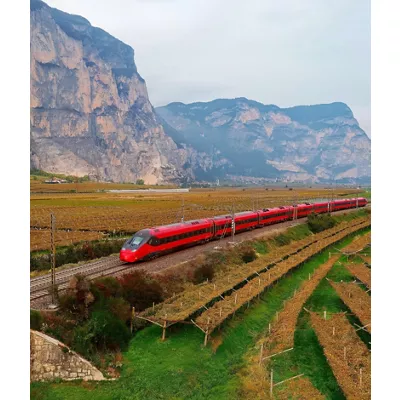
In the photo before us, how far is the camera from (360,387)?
540 inches

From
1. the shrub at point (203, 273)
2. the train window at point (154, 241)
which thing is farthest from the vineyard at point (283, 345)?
the train window at point (154, 241)

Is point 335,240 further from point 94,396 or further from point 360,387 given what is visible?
point 94,396

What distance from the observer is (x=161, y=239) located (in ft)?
94.5

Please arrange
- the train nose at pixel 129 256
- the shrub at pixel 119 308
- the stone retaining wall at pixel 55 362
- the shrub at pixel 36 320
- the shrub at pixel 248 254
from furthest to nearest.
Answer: the shrub at pixel 248 254 → the train nose at pixel 129 256 → the shrub at pixel 119 308 → the shrub at pixel 36 320 → the stone retaining wall at pixel 55 362

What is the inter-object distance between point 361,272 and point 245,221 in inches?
624

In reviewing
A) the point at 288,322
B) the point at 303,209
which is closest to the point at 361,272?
the point at 288,322

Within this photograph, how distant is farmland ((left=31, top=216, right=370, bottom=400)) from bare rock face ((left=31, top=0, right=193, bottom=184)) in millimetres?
125311

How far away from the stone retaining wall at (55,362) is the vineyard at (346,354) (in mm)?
7673

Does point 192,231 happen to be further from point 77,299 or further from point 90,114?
point 90,114

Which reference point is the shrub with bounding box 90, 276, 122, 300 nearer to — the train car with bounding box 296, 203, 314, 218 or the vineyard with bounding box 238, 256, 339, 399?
the vineyard with bounding box 238, 256, 339, 399

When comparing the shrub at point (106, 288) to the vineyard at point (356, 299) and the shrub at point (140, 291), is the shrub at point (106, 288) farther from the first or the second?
the vineyard at point (356, 299)

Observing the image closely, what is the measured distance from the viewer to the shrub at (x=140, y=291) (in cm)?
2009

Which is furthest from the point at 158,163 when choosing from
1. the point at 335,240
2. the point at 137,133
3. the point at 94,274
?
the point at 94,274

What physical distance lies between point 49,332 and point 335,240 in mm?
28442
